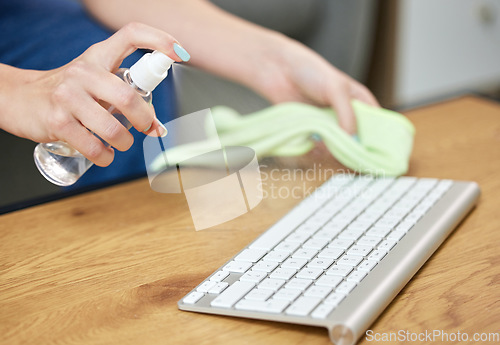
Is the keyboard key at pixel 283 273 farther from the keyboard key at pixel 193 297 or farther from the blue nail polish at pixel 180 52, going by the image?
the blue nail polish at pixel 180 52

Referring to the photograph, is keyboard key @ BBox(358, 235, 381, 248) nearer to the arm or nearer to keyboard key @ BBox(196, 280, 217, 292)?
keyboard key @ BBox(196, 280, 217, 292)

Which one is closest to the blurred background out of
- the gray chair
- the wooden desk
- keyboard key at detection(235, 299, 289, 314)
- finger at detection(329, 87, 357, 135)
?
the gray chair

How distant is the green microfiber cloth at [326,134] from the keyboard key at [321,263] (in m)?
0.21

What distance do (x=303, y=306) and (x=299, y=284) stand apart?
0.10 feet

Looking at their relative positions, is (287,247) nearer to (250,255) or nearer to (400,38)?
(250,255)

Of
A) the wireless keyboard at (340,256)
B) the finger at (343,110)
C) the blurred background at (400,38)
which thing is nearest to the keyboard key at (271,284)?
the wireless keyboard at (340,256)

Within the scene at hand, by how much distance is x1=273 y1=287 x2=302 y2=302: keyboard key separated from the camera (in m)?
0.41

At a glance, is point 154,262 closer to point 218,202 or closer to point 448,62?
point 218,202

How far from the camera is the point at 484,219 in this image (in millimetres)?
563

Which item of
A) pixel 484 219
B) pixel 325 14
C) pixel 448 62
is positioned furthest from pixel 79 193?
pixel 448 62

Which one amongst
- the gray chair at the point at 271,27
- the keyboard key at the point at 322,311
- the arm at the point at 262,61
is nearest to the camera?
the keyboard key at the point at 322,311

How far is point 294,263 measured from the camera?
460 mm

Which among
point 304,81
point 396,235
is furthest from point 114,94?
point 304,81

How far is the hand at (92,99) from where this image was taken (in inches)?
18.6
